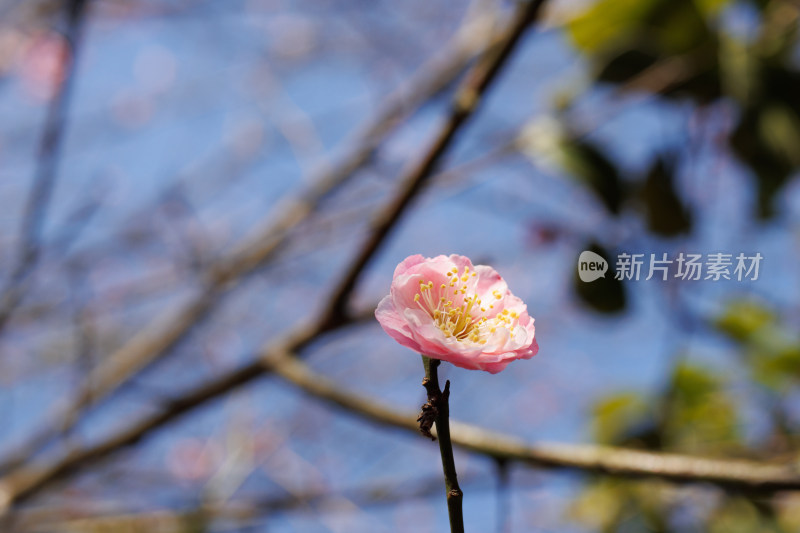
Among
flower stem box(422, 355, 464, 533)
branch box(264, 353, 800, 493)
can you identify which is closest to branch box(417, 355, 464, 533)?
flower stem box(422, 355, 464, 533)

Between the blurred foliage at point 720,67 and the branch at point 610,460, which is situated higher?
the blurred foliage at point 720,67

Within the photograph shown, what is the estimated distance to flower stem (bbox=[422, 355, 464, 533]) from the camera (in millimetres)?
319

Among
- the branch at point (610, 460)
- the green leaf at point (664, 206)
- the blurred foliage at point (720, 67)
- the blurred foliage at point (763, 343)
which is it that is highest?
the blurred foliage at point (720, 67)

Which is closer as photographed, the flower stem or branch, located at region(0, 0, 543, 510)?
the flower stem

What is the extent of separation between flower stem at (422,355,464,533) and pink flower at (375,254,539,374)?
0.05 feet

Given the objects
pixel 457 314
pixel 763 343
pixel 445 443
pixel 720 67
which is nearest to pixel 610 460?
pixel 457 314

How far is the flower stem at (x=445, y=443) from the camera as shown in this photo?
32 cm

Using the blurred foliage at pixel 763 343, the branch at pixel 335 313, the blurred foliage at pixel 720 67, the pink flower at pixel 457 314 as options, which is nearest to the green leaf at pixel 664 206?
the blurred foliage at pixel 720 67

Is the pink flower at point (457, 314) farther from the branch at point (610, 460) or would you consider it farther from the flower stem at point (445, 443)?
the branch at point (610, 460)

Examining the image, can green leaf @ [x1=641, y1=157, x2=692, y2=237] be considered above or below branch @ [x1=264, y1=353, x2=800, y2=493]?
above

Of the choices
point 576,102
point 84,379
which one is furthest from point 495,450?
point 84,379

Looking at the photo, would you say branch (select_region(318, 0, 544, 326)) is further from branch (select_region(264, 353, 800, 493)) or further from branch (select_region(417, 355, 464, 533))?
A: branch (select_region(417, 355, 464, 533))

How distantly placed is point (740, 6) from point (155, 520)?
1.73 metres

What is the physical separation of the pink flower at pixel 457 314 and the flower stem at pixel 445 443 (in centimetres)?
2
